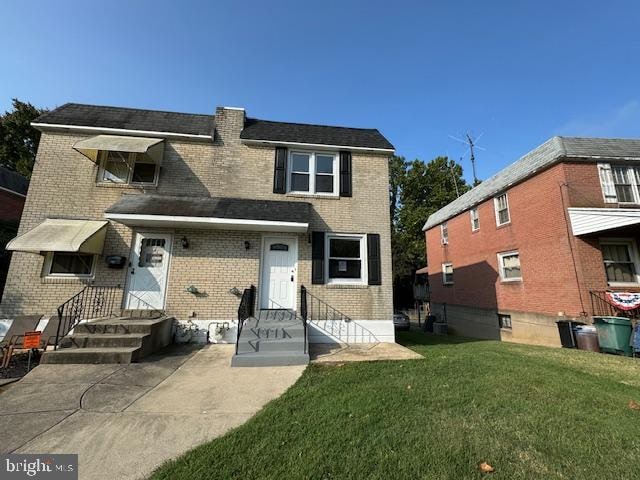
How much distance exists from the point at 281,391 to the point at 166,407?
66.1 inches

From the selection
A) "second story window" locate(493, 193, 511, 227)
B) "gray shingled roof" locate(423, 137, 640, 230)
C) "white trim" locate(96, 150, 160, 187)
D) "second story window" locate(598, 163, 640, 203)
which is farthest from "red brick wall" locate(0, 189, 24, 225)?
"second story window" locate(598, 163, 640, 203)

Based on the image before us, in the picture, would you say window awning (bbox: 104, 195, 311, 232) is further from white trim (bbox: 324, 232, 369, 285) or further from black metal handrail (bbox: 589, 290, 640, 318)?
black metal handrail (bbox: 589, 290, 640, 318)

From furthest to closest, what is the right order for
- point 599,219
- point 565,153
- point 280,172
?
point 565,153, point 599,219, point 280,172

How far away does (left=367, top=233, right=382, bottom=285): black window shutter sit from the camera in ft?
28.1

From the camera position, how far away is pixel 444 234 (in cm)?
2002

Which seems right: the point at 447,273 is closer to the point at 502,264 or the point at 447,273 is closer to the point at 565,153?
the point at 502,264

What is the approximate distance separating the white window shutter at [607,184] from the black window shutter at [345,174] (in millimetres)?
9988

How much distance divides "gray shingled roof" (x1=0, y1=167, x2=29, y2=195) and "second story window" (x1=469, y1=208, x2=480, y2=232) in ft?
89.2

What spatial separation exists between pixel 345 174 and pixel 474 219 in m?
11.1

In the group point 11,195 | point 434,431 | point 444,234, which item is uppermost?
point 11,195

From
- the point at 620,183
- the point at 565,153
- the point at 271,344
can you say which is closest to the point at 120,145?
the point at 271,344

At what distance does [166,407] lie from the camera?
396 centimetres

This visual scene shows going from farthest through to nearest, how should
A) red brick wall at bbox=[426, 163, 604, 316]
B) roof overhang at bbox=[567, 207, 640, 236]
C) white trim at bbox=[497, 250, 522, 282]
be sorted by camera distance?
white trim at bbox=[497, 250, 522, 282] < red brick wall at bbox=[426, 163, 604, 316] < roof overhang at bbox=[567, 207, 640, 236]

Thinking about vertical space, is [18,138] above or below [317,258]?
above
